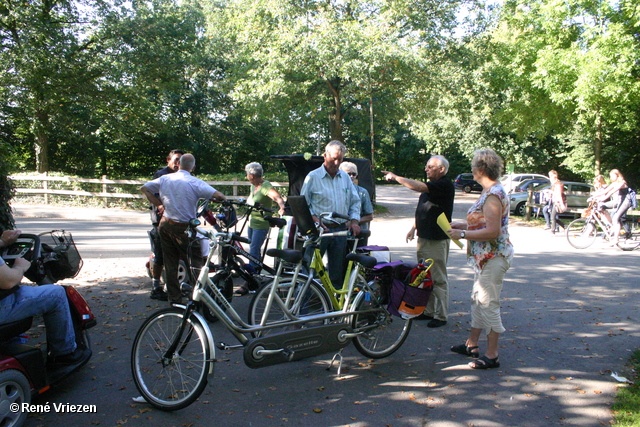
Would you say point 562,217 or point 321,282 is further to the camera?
point 562,217

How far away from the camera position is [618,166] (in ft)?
114

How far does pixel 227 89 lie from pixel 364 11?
1163cm

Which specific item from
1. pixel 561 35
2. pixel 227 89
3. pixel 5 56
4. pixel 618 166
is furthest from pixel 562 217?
pixel 5 56

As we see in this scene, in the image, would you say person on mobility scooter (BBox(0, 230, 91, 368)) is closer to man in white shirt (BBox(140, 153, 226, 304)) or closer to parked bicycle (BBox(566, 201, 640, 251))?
man in white shirt (BBox(140, 153, 226, 304))

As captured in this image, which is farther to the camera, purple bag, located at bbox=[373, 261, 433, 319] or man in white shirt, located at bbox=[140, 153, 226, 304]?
man in white shirt, located at bbox=[140, 153, 226, 304]

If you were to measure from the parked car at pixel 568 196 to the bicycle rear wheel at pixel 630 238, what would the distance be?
30.2ft

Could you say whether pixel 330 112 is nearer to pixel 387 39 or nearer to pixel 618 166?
pixel 387 39

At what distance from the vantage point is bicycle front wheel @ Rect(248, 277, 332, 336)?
13.9 ft

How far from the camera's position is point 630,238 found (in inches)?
Result: 475

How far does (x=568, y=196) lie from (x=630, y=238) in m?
10.1

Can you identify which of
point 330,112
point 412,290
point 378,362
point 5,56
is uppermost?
point 5,56

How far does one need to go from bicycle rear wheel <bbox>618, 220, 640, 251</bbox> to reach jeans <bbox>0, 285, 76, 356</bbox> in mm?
12396

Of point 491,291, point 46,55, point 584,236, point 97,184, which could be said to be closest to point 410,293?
point 491,291

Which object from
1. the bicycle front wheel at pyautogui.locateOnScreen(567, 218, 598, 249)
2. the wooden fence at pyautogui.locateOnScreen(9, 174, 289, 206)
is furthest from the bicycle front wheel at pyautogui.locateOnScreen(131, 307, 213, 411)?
the wooden fence at pyautogui.locateOnScreen(9, 174, 289, 206)
